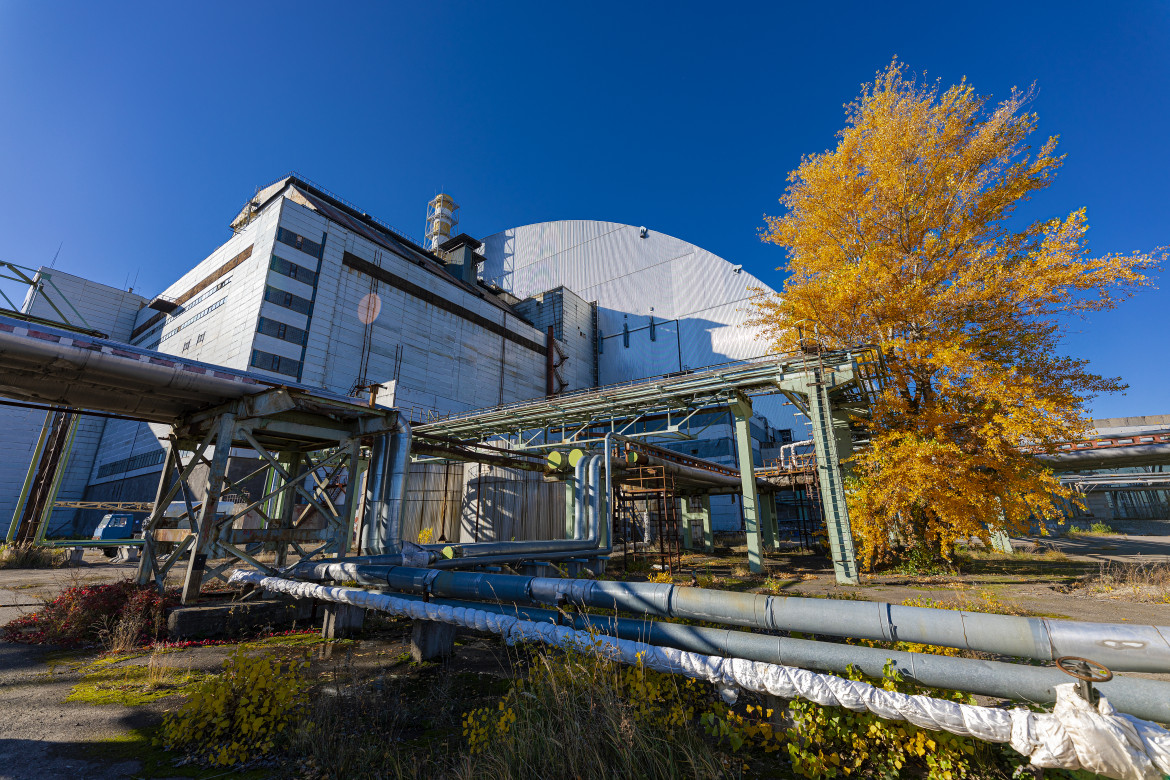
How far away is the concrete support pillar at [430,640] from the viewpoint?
19.3 feet

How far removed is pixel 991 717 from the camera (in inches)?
101

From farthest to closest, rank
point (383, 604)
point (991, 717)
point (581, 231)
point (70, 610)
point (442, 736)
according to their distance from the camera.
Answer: point (581, 231)
point (70, 610)
point (383, 604)
point (442, 736)
point (991, 717)

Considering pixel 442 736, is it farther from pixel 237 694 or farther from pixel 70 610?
pixel 70 610

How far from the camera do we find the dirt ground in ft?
11.9

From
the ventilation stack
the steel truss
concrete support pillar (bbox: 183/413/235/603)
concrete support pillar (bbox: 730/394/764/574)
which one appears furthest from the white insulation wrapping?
the ventilation stack

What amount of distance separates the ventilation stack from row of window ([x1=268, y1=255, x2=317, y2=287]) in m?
23.7

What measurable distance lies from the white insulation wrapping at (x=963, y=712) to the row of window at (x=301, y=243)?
36.3 m

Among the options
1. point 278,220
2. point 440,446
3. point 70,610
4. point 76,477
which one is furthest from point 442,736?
point 76,477

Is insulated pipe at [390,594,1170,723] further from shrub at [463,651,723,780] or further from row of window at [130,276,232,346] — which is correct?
row of window at [130,276,232,346]

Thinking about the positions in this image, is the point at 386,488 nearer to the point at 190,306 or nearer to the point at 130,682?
the point at 130,682

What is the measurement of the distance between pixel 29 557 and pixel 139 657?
1851cm

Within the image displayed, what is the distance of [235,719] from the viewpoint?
4.03 meters

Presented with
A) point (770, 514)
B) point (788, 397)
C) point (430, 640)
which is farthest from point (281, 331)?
point (770, 514)

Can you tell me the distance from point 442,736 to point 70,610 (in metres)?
7.95
